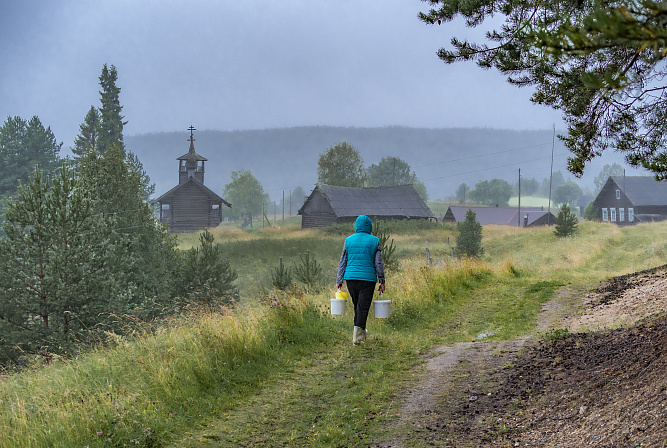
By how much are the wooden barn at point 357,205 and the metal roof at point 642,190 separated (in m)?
27.9

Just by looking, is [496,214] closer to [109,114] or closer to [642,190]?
[642,190]

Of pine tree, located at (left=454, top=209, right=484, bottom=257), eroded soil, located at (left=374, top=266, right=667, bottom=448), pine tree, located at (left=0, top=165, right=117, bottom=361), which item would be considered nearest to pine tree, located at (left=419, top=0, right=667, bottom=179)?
eroded soil, located at (left=374, top=266, right=667, bottom=448)

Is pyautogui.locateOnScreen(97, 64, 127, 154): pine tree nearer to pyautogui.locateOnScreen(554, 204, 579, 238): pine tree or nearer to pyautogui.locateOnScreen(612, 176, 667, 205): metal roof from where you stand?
pyautogui.locateOnScreen(554, 204, 579, 238): pine tree

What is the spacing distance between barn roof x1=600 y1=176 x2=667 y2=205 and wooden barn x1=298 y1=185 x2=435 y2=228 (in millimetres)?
27921

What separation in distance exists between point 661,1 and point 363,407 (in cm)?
531

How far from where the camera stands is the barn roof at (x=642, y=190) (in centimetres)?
7512

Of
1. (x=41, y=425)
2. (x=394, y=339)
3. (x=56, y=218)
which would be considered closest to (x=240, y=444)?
(x=41, y=425)

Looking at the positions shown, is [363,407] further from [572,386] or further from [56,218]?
[56,218]

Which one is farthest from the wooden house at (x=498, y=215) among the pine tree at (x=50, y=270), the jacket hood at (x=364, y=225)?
the jacket hood at (x=364, y=225)

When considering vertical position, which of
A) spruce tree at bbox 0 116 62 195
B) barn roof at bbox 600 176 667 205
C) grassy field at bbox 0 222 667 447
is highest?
spruce tree at bbox 0 116 62 195

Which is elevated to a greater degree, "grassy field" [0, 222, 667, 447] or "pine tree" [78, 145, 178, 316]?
"pine tree" [78, 145, 178, 316]

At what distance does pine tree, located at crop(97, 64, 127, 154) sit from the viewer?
6253cm

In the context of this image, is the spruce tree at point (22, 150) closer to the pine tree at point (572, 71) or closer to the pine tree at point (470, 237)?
the pine tree at point (470, 237)

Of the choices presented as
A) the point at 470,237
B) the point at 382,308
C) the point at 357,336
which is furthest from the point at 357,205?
the point at 357,336
